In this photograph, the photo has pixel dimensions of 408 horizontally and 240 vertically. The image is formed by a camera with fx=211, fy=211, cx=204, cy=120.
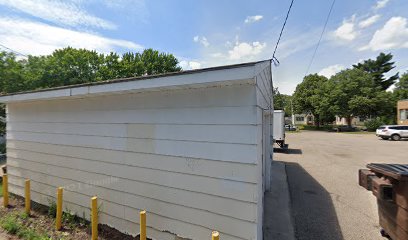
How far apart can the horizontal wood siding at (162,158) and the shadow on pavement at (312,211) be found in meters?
1.96

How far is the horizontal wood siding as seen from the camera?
2.64 metres

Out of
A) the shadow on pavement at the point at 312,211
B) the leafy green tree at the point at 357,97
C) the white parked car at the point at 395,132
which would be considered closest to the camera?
the shadow on pavement at the point at 312,211

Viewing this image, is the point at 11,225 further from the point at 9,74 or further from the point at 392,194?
the point at 9,74

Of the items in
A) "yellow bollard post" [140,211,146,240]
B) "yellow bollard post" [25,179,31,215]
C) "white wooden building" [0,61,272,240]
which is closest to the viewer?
"white wooden building" [0,61,272,240]

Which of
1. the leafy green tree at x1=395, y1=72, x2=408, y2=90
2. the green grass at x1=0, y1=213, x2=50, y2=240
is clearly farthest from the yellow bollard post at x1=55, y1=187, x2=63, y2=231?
the leafy green tree at x1=395, y1=72, x2=408, y2=90

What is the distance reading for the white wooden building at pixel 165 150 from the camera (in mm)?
2609

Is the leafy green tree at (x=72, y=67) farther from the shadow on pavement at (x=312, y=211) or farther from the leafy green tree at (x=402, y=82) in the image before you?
the leafy green tree at (x=402, y=82)

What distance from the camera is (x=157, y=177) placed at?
327cm

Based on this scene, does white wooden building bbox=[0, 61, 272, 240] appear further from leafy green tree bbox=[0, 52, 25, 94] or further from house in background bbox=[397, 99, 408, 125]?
house in background bbox=[397, 99, 408, 125]

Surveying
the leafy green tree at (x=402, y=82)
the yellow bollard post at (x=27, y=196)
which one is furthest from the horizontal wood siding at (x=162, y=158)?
the leafy green tree at (x=402, y=82)

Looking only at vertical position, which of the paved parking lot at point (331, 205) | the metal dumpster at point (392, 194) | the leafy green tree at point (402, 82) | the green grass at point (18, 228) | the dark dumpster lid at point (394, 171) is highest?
the leafy green tree at point (402, 82)

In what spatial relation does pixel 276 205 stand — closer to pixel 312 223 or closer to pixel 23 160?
pixel 312 223

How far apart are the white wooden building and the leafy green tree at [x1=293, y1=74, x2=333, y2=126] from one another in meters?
38.3

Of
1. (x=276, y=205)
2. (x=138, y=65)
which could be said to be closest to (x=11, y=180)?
(x=276, y=205)
